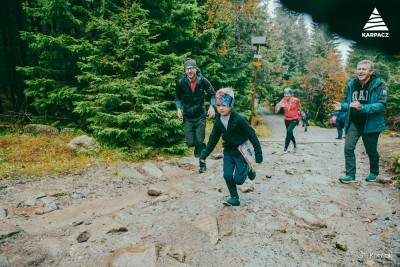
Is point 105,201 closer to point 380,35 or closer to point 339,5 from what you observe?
point 339,5

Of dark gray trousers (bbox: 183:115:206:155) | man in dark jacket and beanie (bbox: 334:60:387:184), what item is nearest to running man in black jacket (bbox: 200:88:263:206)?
dark gray trousers (bbox: 183:115:206:155)

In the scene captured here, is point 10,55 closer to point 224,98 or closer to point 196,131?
point 196,131

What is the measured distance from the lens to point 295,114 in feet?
28.1

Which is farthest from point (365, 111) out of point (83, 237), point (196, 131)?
point (83, 237)

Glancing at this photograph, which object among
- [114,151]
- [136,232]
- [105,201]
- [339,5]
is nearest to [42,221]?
[105,201]

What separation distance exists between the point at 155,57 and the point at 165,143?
285 cm

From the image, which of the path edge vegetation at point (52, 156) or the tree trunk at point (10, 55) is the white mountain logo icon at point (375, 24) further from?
the tree trunk at point (10, 55)

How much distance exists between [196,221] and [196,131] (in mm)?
2856

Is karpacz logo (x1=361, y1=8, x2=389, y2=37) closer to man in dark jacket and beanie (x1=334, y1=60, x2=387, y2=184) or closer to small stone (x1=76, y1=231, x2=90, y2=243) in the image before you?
man in dark jacket and beanie (x1=334, y1=60, x2=387, y2=184)

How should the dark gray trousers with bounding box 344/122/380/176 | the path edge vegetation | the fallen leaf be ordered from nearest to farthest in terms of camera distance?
the fallen leaf < the dark gray trousers with bounding box 344/122/380/176 < the path edge vegetation

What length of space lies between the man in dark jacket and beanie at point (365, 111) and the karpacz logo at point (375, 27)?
1.91 feet

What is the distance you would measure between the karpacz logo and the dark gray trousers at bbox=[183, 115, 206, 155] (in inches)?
148

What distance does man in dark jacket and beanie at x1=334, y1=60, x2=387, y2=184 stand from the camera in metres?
5.02

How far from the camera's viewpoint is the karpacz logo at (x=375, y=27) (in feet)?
13.7
